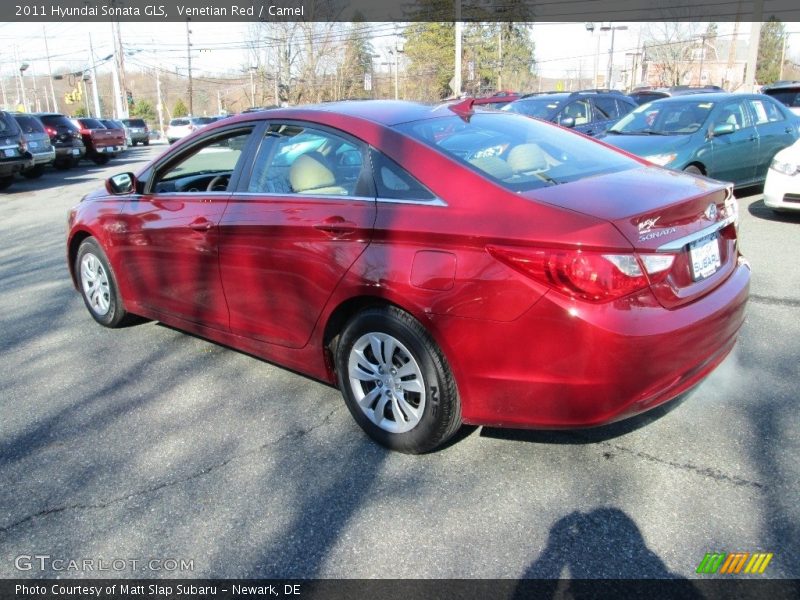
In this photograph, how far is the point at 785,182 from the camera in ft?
A: 25.8

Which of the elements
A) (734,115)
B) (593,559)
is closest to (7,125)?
(734,115)

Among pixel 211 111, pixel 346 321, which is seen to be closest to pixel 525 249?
pixel 346 321

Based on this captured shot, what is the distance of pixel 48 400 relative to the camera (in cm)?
407

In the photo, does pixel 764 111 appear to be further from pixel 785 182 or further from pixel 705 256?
pixel 705 256

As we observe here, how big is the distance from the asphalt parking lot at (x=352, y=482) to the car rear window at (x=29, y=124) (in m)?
16.4

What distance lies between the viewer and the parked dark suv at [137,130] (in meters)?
39.2

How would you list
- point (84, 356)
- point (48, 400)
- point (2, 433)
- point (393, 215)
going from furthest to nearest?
point (84, 356) → point (48, 400) → point (2, 433) → point (393, 215)

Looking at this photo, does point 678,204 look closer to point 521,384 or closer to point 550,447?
point 521,384

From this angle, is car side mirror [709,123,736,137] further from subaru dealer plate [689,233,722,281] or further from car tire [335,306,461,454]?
car tire [335,306,461,454]

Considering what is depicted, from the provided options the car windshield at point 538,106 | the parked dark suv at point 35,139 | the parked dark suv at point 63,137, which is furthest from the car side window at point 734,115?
the parked dark suv at point 63,137

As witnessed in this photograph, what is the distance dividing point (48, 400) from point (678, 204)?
368cm

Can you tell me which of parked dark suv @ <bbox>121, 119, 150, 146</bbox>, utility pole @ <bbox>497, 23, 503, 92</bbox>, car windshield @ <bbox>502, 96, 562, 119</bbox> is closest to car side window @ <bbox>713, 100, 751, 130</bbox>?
car windshield @ <bbox>502, 96, 562, 119</bbox>

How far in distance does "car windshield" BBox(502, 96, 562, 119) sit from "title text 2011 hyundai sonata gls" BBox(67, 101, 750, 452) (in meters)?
9.51

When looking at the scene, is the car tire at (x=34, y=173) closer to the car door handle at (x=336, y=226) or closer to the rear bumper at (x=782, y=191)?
the rear bumper at (x=782, y=191)
